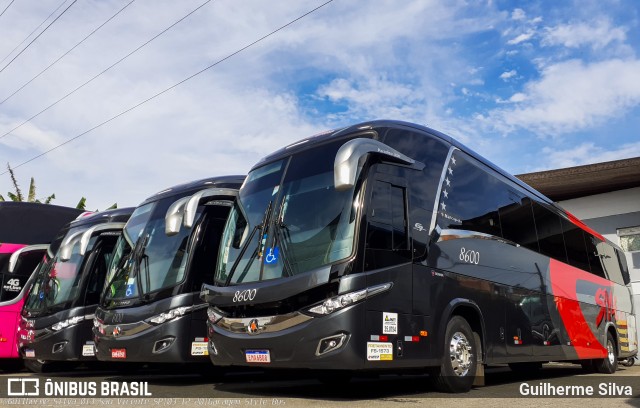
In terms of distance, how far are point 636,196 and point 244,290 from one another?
61.9 feet

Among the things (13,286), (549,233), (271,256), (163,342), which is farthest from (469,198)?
(13,286)

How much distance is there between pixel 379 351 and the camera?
6770mm

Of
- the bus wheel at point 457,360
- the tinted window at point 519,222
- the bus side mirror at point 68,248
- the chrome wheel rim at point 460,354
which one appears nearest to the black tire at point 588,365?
the tinted window at point 519,222

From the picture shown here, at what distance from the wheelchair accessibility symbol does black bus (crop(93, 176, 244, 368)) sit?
1.60m

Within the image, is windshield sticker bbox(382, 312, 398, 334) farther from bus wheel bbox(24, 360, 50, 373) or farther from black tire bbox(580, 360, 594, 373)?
black tire bbox(580, 360, 594, 373)

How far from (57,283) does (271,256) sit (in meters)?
7.20

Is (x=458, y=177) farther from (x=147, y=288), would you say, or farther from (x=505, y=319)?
(x=147, y=288)

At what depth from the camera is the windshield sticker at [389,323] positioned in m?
6.85

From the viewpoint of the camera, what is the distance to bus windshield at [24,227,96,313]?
12211 millimetres

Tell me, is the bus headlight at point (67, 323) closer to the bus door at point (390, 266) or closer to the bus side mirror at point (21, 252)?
the bus side mirror at point (21, 252)

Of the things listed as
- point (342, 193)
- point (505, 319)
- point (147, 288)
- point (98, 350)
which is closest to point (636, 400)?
point (505, 319)

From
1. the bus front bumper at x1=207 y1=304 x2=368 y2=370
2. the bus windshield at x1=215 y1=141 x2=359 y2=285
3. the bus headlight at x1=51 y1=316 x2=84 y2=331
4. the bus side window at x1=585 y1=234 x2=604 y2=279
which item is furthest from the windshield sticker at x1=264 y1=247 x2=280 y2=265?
the bus side window at x1=585 y1=234 x2=604 y2=279

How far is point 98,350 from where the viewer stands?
9930 millimetres

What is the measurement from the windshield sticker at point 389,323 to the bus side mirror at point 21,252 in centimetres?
1035
